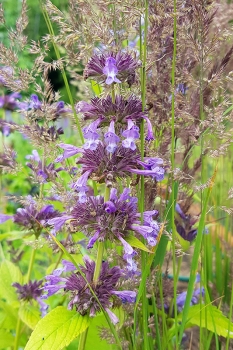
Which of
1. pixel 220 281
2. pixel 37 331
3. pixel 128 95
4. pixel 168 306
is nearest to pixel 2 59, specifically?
pixel 128 95

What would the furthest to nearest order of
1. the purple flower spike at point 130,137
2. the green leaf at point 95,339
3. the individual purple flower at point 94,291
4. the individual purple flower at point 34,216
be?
the individual purple flower at point 34,216, the green leaf at point 95,339, the individual purple flower at point 94,291, the purple flower spike at point 130,137

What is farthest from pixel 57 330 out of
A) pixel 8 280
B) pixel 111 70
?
pixel 8 280

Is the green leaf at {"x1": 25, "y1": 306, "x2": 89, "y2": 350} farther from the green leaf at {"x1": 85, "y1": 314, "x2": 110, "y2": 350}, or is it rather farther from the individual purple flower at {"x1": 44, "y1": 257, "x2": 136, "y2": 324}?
the green leaf at {"x1": 85, "y1": 314, "x2": 110, "y2": 350}

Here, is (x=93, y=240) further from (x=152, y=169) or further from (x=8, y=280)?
(x=8, y=280)

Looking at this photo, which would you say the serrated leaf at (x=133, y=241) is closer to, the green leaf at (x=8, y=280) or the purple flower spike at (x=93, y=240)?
the purple flower spike at (x=93, y=240)

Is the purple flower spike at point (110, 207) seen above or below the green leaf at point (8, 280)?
above

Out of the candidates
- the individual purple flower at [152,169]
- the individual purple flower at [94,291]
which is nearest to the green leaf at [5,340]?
the individual purple flower at [94,291]
